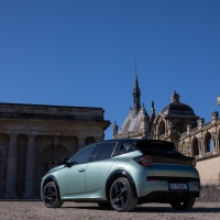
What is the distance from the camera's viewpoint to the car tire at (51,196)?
32.2ft

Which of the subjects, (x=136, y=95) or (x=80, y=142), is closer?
(x=80, y=142)

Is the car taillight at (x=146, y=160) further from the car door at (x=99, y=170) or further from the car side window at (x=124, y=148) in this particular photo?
the car door at (x=99, y=170)

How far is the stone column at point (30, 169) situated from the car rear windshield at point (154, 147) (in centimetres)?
2106

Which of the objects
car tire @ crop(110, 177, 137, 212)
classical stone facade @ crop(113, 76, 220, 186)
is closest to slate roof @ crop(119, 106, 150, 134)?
classical stone facade @ crop(113, 76, 220, 186)

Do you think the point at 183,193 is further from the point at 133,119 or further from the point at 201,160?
the point at 133,119

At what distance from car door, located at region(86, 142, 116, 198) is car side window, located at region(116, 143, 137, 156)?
0.63 ft

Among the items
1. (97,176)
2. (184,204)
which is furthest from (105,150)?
(184,204)

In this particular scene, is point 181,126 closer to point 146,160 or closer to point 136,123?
point 136,123

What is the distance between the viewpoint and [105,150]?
29.5ft

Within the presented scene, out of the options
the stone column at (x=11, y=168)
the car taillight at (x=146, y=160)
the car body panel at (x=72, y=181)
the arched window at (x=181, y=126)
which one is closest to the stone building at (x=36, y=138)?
the stone column at (x=11, y=168)

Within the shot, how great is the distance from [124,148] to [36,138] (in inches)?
864

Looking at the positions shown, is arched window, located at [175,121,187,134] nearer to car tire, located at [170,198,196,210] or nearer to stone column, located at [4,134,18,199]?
stone column, located at [4,134,18,199]

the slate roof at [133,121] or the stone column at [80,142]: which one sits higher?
the slate roof at [133,121]

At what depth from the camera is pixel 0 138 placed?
95.5 feet
